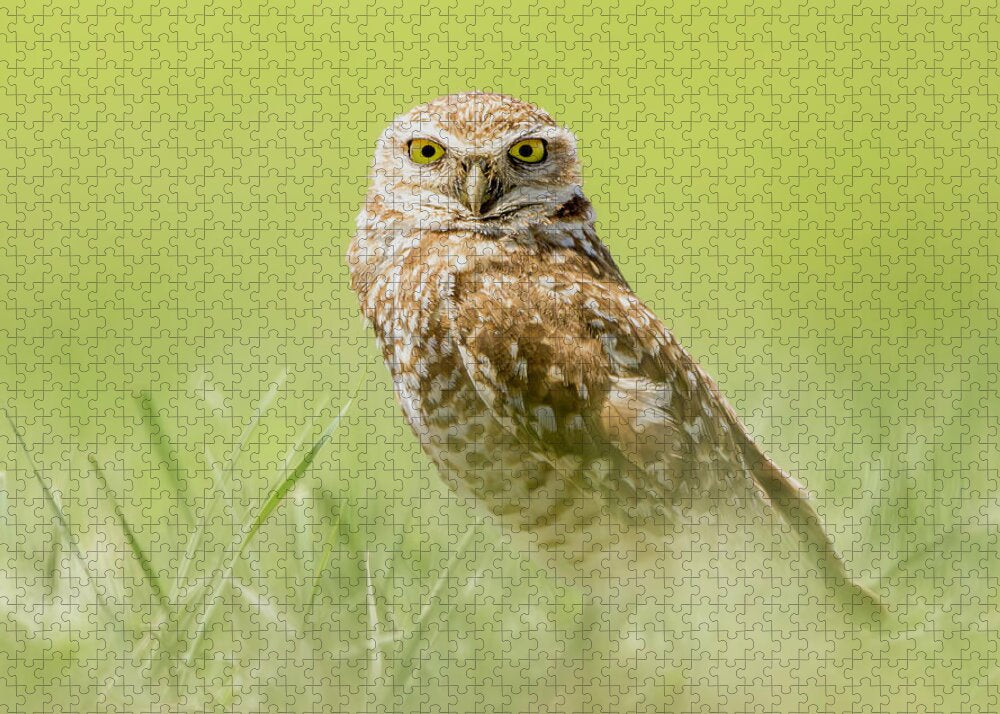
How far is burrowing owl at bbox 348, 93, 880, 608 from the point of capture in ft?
12.2

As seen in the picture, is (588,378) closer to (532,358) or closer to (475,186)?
(532,358)

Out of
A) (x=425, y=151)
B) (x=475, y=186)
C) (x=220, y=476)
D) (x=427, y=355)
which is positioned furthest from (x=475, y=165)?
(x=220, y=476)

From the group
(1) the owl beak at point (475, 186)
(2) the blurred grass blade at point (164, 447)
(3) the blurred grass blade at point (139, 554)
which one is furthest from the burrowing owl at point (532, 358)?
(3) the blurred grass blade at point (139, 554)

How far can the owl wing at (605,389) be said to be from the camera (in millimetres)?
3686

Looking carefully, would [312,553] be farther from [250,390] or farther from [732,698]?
[732,698]

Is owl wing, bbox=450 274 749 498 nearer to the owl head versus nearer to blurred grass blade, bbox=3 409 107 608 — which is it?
the owl head

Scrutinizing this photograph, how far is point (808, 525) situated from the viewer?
3.97m

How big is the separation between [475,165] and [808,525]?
1639 millimetres

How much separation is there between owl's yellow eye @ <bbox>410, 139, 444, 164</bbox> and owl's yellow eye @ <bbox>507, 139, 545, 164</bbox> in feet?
0.76

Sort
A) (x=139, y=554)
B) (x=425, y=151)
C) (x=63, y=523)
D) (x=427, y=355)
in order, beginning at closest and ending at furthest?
(x=139, y=554)
(x=63, y=523)
(x=427, y=355)
(x=425, y=151)

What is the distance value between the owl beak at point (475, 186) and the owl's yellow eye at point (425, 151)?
4.9 inches

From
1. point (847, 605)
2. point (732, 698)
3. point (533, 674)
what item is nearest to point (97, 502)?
point (533, 674)

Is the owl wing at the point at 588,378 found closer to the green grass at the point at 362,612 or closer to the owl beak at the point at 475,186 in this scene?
the owl beak at the point at 475,186

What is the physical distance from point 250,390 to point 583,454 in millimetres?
1194
